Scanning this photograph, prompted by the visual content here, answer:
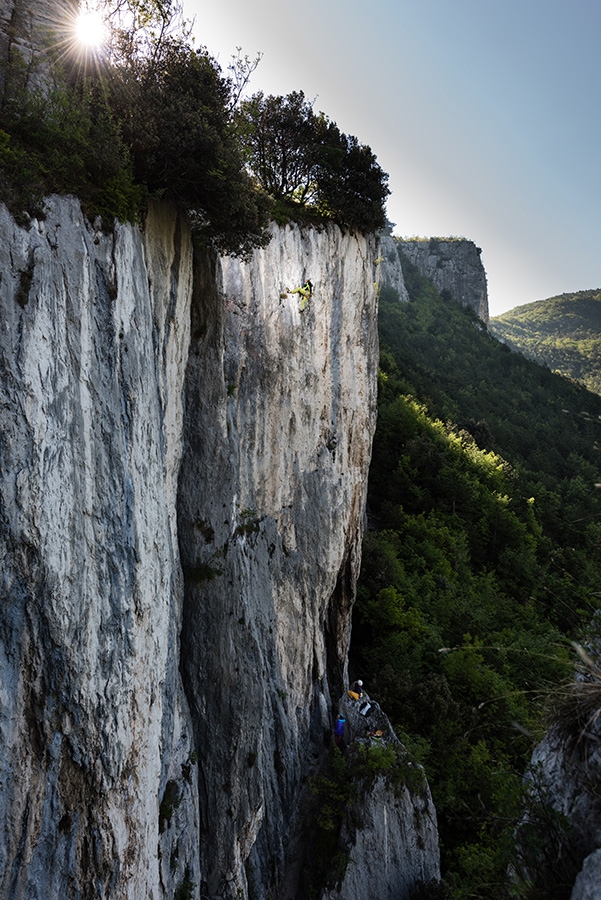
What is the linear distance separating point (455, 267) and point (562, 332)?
59.2 meters

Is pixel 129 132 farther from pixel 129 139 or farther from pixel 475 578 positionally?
pixel 475 578

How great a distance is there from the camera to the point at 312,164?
15.8m

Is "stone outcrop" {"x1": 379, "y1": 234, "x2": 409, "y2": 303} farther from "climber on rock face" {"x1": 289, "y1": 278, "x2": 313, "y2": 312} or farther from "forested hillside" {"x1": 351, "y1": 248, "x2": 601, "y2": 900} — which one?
"climber on rock face" {"x1": 289, "y1": 278, "x2": 313, "y2": 312}

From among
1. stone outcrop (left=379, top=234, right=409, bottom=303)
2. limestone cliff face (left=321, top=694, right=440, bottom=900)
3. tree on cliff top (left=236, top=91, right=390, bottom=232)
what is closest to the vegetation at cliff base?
tree on cliff top (left=236, top=91, right=390, bottom=232)

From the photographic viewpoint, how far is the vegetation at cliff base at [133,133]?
5.74 metres

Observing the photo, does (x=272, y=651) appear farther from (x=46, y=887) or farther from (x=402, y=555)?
(x=402, y=555)

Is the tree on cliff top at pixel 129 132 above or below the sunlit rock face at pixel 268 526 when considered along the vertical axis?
above

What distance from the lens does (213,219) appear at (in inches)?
339

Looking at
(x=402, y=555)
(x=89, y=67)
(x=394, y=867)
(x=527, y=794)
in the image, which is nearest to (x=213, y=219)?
(x=89, y=67)

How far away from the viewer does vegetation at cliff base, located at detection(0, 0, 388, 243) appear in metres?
5.74

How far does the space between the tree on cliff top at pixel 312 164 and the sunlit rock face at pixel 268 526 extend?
46.3 inches

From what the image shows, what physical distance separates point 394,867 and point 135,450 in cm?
1295

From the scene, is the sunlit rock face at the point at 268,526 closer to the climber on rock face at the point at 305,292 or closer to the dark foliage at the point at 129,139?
the climber on rock face at the point at 305,292

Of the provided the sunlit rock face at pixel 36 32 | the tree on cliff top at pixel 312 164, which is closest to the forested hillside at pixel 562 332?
the tree on cliff top at pixel 312 164
